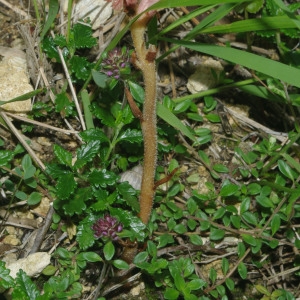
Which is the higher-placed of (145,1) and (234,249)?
(145,1)

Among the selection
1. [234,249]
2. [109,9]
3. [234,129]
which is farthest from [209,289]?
[109,9]

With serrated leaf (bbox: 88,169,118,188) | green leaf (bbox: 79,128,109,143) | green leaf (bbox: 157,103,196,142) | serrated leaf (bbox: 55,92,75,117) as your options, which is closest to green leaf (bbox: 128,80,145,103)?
green leaf (bbox: 157,103,196,142)

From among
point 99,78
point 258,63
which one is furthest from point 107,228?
point 258,63

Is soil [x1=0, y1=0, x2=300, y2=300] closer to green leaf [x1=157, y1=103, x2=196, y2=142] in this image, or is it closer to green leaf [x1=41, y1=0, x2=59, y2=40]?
green leaf [x1=41, y1=0, x2=59, y2=40]

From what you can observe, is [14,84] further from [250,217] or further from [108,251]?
[250,217]

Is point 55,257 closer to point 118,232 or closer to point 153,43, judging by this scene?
point 118,232
